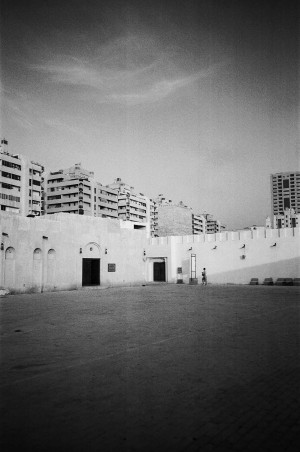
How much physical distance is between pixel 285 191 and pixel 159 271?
543 ft

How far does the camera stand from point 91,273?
107 ft

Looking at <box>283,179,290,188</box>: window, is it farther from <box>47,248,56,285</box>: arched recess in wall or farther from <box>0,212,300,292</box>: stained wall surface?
<box>47,248,56,285</box>: arched recess in wall

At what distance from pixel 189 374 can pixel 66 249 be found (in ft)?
71.2

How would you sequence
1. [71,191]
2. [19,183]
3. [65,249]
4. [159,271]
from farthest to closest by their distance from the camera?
[71,191]
[19,183]
[159,271]
[65,249]

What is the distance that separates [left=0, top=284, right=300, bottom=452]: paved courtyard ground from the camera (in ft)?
12.3

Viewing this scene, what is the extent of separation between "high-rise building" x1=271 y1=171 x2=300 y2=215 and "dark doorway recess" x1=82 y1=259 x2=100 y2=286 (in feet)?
533

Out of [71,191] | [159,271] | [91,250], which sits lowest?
[159,271]

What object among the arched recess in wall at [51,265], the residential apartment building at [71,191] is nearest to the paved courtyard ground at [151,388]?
the arched recess in wall at [51,265]

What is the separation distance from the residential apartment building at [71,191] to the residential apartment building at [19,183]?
8915 millimetres

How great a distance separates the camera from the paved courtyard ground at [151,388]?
376cm

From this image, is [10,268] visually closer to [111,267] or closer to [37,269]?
[37,269]

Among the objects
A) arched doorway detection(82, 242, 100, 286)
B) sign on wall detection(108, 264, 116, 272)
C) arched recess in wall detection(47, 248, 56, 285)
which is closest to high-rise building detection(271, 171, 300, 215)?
arched doorway detection(82, 242, 100, 286)

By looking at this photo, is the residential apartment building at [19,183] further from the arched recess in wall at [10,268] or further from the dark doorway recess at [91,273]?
the arched recess in wall at [10,268]

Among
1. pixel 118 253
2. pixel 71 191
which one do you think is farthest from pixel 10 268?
pixel 71 191
